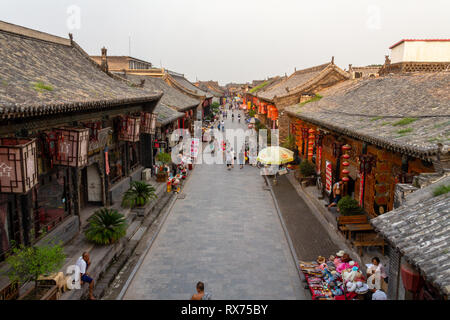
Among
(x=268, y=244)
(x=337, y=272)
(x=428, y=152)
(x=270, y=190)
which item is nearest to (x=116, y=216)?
(x=268, y=244)

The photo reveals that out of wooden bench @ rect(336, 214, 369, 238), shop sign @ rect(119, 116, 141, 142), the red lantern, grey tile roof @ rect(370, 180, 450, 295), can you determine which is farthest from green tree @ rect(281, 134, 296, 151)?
grey tile roof @ rect(370, 180, 450, 295)

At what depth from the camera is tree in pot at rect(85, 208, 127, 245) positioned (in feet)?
34.9

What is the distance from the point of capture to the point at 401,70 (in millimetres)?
20219

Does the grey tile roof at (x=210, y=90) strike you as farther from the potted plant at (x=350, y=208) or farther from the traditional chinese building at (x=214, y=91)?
the potted plant at (x=350, y=208)

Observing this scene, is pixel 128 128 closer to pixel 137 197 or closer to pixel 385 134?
pixel 137 197

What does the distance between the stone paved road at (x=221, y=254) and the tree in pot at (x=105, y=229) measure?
3.90 feet

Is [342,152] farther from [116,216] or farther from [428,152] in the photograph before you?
[116,216]

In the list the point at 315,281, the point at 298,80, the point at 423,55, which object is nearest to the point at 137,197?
the point at 315,281

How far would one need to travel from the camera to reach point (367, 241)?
10.9m

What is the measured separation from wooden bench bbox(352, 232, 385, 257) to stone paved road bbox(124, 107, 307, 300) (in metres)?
2.07

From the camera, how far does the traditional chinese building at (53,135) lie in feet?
26.2

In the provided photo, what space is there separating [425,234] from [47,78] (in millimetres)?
10618

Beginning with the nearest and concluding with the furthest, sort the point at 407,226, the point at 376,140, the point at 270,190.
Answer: the point at 407,226 < the point at 376,140 < the point at 270,190

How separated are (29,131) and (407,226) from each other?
887 cm
